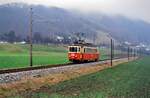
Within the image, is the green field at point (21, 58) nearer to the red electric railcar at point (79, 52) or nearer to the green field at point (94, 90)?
the red electric railcar at point (79, 52)

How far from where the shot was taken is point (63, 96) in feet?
86.9

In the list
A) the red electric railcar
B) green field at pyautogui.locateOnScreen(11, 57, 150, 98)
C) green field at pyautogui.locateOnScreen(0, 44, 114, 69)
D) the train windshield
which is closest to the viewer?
green field at pyautogui.locateOnScreen(11, 57, 150, 98)

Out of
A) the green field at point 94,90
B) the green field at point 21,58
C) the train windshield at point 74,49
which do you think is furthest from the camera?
the train windshield at point 74,49

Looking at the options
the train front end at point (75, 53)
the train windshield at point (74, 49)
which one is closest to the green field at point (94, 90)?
the train front end at point (75, 53)

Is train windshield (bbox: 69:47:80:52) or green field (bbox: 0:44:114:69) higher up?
train windshield (bbox: 69:47:80:52)

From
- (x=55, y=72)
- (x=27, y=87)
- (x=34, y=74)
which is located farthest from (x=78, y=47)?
(x=27, y=87)

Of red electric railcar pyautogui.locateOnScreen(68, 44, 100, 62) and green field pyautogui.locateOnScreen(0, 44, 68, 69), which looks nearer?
green field pyautogui.locateOnScreen(0, 44, 68, 69)

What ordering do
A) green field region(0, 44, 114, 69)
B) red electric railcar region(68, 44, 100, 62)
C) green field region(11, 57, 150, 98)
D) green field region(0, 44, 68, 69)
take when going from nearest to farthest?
1. green field region(11, 57, 150, 98)
2. green field region(0, 44, 114, 69)
3. green field region(0, 44, 68, 69)
4. red electric railcar region(68, 44, 100, 62)

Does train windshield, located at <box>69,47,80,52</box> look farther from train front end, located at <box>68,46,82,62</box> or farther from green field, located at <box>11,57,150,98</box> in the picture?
green field, located at <box>11,57,150,98</box>

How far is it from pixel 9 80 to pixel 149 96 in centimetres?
1460

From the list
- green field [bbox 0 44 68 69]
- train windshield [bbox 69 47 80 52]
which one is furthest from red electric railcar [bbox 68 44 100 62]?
green field [bbox 0 44 68 69]

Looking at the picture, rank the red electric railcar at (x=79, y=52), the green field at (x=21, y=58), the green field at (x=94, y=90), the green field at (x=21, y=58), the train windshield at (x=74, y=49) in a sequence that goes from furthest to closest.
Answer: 1. the train windshield at (x=74, y=49)
2. the red electric railcar at (x=79, y=52)
3. the green field at (x=21, y=58)
4. the green field at (x=21, y=58)
5. the green field at (x=94, y=90)

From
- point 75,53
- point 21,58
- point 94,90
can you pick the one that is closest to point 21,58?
point 21,58

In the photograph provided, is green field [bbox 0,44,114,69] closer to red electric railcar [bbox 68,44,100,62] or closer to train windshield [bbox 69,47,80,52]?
red electric railcar [bbox 68,44,100,62]
